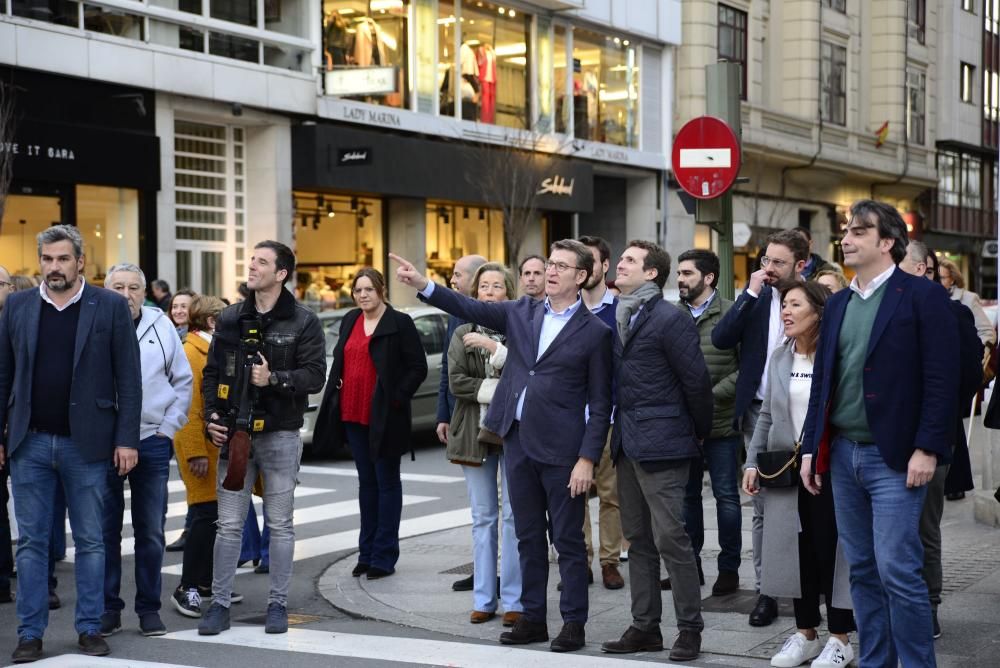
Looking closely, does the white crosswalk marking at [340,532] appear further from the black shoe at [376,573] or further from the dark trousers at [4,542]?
the dark trousers at [4,542]

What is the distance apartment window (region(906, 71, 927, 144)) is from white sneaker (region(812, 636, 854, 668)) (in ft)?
134

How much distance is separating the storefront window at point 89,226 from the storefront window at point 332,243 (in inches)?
158

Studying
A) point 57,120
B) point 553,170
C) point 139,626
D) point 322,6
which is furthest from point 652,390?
point 553,170

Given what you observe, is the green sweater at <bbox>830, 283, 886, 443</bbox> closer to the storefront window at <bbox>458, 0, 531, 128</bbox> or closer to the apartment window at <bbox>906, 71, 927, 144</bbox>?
the storefront window at <bbox>458, 0, 531, 128</bbox>

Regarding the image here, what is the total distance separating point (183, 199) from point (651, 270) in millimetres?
17599

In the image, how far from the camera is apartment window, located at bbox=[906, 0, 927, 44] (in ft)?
147

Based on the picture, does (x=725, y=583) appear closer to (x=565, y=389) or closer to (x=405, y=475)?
(x=565, y=389)

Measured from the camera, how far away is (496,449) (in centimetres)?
796

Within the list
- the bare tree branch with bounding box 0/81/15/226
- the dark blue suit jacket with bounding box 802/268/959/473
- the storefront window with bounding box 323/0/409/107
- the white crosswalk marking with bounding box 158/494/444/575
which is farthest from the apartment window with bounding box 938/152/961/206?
the dark blue suit jacket with bounding box 802/268/959/473

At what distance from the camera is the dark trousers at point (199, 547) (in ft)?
26.5

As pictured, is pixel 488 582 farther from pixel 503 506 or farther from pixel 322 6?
pixel 322 6

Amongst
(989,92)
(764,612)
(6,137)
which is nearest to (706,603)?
(764,612)

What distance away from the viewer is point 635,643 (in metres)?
6.86

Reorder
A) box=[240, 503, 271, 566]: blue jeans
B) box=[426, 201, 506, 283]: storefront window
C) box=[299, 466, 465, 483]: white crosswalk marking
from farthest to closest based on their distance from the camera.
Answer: box=[426, 201, 506, 283]: storefront window
box=[299, 466, 465, 483]: white crosswalk marking
box=[240, 503, 271, 566]: blue jeans
